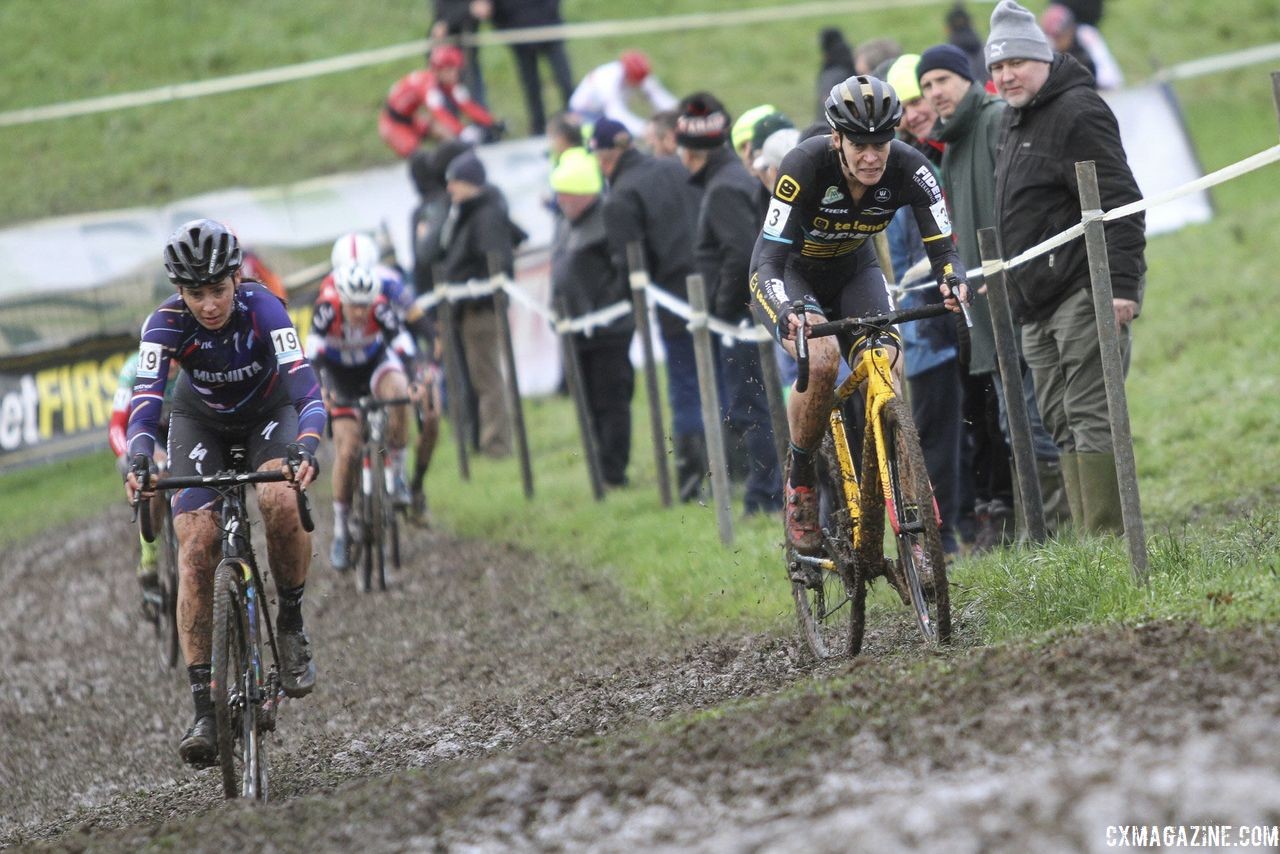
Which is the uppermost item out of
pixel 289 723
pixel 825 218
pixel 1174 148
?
pixel 1174 148

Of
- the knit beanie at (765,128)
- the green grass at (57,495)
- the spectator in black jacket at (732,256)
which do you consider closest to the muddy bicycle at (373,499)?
the spectator in black jacket at (732,256)

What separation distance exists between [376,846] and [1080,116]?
483 cm

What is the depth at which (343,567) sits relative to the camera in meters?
13.0

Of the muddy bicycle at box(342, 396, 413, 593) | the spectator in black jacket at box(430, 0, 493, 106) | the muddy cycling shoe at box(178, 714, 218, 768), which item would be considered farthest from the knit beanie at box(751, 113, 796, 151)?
the spectator in black jacket at box(430, 0, 493, 106)

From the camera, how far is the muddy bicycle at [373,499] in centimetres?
1269

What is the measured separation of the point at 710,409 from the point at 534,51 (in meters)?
11.7

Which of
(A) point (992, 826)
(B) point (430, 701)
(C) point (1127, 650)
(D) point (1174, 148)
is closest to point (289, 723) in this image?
(B) point (430, 701)

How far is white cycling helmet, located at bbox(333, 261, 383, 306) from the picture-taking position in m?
12.5

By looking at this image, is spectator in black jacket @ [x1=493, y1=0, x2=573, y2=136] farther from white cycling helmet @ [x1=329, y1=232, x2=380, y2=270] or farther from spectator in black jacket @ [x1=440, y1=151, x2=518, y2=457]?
white cycling helmet @ [x1=329, y1=232, x2=380, y2=270]

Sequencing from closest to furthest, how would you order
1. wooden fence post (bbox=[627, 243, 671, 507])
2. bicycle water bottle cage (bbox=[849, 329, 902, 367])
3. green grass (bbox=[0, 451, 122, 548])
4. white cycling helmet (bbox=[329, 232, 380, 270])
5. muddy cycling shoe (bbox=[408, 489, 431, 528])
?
1. bicycle water bottle cage (bbox=[849, 329, 902, 367])
2. wooden fence post (bbox=[627, 243, 671, 507])
3. white cycling helmet (bbox=[329, 232, 380, 270])
4. muddy cycling shoe (bbox=[408, 489, 431, 528])
5. green grass (bbox=[0, 451, 122, 548])

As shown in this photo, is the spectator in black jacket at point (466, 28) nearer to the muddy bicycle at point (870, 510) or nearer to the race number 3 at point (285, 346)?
the race number 3 at point (285, 346)

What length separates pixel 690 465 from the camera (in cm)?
1290

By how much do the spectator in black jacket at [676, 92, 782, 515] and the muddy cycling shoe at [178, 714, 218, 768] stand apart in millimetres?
4536

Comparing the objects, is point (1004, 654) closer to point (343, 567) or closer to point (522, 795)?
point (522, 795)
